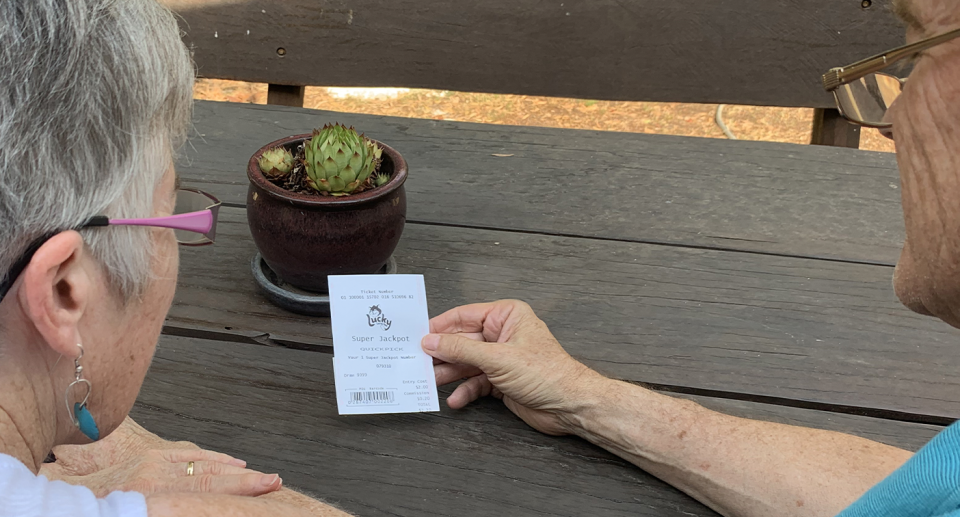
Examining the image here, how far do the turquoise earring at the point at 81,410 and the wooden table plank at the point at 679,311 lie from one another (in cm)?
39

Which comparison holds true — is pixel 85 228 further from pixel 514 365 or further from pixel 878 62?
pixel 878 62

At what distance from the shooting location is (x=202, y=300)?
138 cm

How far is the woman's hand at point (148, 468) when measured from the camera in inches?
38.9

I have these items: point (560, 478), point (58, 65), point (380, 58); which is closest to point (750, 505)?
point (560, 478)

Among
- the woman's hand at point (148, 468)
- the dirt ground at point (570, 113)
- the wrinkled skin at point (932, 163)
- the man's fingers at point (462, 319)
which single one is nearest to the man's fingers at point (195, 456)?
the woman's hand at point (148, 468)

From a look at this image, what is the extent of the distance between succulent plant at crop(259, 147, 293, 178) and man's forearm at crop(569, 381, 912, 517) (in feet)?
1.98

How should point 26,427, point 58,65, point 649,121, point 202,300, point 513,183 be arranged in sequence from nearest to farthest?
point 58,65 → point 26,427 → point 202,300 → point 513,183 → point 649,121

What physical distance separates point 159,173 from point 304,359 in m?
0.49

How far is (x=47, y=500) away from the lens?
651 millimetres

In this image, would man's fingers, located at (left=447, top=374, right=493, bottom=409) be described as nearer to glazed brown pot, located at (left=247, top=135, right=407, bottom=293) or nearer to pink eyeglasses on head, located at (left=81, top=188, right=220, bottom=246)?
glazed brown pot, located at (left=247, top=135, right=407, bottom=293)

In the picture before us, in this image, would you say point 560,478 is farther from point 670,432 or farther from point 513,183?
point 513,183

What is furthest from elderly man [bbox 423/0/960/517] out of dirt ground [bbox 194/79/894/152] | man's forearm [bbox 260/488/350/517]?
dirt ground [bbox 194/79/894/152]

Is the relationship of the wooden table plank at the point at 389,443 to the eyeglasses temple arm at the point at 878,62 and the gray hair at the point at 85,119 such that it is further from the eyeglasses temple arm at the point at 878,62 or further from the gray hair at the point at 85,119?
the eyeglasses temple arm at the point at 878,62

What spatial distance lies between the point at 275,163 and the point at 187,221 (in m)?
0.41
